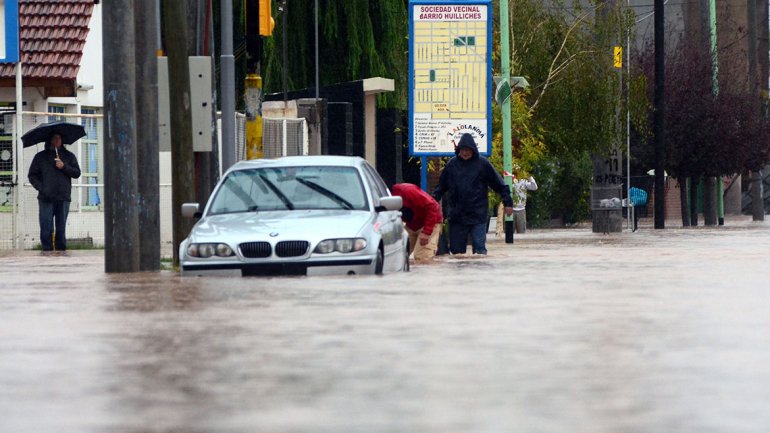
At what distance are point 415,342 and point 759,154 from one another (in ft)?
137

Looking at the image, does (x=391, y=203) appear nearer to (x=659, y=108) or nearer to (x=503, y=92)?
(x=503, y=92)

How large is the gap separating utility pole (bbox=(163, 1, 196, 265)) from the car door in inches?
89.0

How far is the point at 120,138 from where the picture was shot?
56.2 feet

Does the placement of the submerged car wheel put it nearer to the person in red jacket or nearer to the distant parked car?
the distant parked car

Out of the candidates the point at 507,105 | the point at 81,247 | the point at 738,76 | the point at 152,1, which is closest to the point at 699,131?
the point at 738,76

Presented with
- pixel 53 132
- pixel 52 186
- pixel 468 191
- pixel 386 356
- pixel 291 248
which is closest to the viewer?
pixel 386 356

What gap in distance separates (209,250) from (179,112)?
4054 millimetres

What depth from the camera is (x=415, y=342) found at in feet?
29.6

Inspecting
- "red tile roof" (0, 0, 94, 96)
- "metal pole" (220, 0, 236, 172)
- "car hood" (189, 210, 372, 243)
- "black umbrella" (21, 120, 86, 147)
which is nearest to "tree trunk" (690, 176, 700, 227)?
"red tile roof" (0, 0, 94, 96)

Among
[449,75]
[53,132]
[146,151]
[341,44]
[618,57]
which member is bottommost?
[146,151]

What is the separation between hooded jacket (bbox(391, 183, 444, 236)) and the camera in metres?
19.6

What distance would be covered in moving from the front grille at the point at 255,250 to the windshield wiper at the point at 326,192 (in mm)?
1368

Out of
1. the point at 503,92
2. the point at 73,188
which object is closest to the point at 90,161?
the point at 73,188

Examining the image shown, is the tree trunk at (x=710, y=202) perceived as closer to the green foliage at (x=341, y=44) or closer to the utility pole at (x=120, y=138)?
the green foliage at (x=341, y=44)
